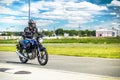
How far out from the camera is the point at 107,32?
6957 mm

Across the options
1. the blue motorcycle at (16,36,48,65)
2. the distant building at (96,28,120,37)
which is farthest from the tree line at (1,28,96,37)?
the blue motorcycle at (16,36,48,65)

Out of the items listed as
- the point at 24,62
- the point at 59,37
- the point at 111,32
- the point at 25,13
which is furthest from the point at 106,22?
the point at 24,62

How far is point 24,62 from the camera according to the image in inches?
389

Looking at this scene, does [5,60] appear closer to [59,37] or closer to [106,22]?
[59,37]

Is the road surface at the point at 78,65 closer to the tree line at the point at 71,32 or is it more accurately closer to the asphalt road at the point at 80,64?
the asphalt road at the point at 80,64

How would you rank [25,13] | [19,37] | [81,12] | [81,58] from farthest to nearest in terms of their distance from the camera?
[81,58] < [19,37] < [25,13] < [81,12]

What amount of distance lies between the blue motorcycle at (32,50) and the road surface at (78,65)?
0.42ft

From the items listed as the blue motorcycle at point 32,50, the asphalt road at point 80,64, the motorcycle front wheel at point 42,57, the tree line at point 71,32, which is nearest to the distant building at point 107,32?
the tree line at point 71,32

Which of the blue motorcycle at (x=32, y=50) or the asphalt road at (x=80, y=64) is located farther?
the blue motorcycle at (x=32, y=50)

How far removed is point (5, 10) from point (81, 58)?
109 inches

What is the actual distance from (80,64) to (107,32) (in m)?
2.75

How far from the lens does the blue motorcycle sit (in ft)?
30.4

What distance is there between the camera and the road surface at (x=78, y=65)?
7.59m

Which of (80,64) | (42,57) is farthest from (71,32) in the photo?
(80,64)
